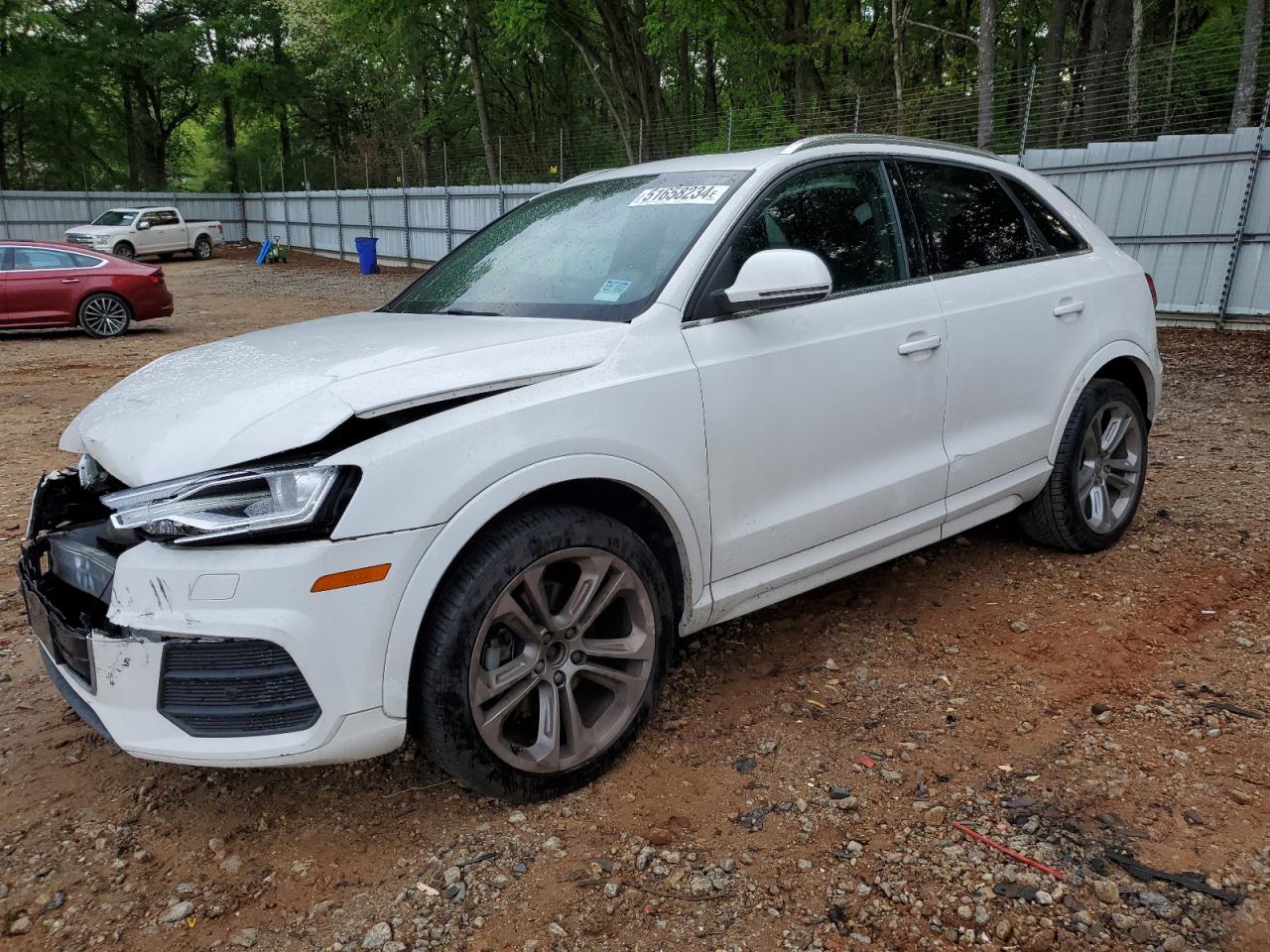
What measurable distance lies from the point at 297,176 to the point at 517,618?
48.4 meters

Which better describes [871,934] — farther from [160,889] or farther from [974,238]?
[974,238]

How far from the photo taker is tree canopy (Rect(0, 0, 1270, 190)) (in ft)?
45.2

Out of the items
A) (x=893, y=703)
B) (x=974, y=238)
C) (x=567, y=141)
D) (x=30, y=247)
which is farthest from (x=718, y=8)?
(x=893, y=703)

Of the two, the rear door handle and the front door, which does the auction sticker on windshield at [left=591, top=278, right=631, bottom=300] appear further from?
the rear door handle

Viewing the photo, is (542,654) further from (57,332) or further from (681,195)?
(57,332)

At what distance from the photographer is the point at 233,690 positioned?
2.18 m

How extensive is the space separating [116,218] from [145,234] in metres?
0.85

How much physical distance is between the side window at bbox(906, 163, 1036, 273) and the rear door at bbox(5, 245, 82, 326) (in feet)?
44.6

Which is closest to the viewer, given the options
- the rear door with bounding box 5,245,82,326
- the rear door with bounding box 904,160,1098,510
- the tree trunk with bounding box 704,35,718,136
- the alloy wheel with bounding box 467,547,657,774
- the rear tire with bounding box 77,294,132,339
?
the alloy wheel with bounding box 467,547,657,774

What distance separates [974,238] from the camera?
12.4 ft

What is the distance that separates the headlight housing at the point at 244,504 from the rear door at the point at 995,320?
91.7 inches

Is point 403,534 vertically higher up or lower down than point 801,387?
lower down

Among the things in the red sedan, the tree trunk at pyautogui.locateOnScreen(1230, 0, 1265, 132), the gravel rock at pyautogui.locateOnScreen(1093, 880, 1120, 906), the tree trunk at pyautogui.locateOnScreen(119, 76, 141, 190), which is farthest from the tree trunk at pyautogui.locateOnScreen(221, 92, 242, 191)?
the gravel rock at pyautogui.locateOnScreen(1093, 880, 1120, 906)

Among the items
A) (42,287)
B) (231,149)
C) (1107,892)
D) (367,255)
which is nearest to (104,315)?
(42,287)
